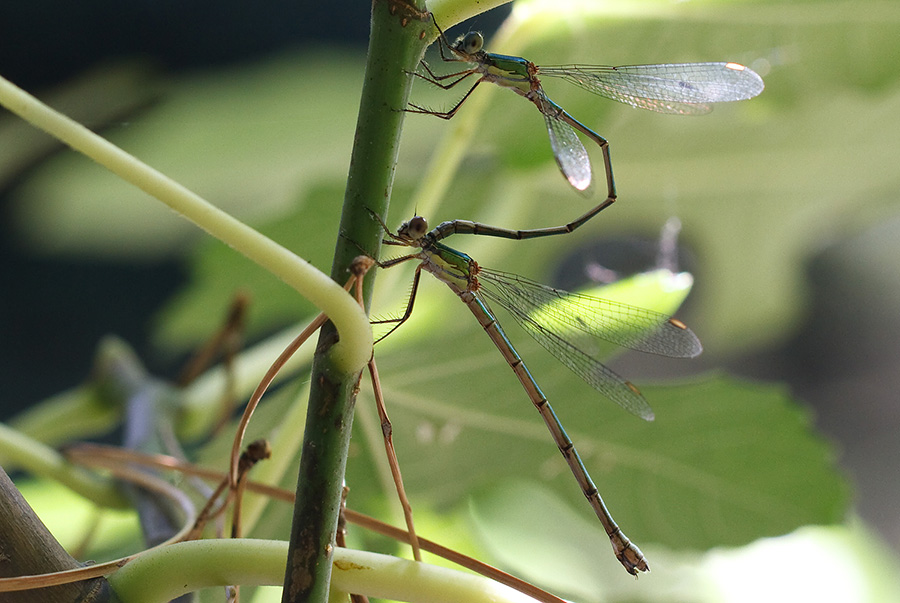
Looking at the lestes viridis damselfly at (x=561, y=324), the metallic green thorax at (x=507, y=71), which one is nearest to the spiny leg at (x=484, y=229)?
the lestes viridis damselfly at (x=561, y=324)

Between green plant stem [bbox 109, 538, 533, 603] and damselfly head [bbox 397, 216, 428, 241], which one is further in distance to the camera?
damselfly head [bbox 397, 216, 428, 241]

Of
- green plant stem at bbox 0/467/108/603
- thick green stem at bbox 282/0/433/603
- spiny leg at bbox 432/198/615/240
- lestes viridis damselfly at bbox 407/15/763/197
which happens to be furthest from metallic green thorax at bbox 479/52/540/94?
green plant stem at bbox 0/467/108/603

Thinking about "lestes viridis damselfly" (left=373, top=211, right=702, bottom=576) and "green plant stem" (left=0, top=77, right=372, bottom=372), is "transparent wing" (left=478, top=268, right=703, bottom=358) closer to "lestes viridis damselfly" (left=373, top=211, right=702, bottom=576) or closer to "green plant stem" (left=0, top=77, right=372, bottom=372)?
"lestes viridis damselfly" (left=373, top=211, right=702, bottom=576)

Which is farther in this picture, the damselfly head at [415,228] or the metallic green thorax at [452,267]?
the metallic green thorax at [452,267]

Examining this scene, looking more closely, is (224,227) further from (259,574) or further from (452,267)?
(452,267)

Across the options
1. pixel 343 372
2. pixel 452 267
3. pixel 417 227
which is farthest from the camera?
pixel 452 267

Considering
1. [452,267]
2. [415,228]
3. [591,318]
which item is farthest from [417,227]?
[591,318]

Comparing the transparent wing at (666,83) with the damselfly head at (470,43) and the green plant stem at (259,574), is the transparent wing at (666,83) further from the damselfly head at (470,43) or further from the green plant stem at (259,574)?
the green plant stem at (259,574)

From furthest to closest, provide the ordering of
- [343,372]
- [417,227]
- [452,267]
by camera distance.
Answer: [452,267], [417,227], [343,372]
